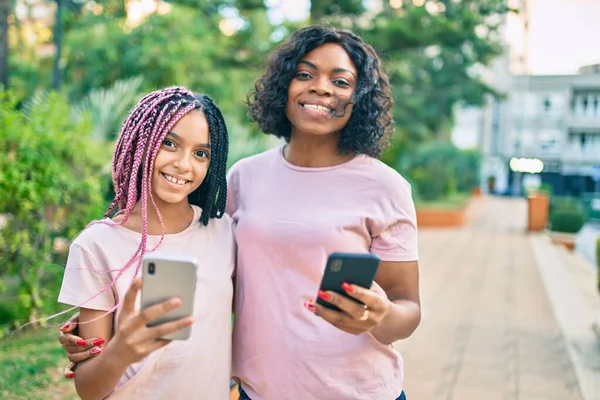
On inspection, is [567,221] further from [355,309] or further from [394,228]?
[355,309]

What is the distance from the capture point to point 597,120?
56.0 ft

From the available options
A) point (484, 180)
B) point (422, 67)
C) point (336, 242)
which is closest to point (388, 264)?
point (336, 242)

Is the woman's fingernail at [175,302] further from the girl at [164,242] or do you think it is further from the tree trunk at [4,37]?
the tree trunk at [4,37]

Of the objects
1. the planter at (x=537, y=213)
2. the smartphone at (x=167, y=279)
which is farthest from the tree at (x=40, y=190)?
the planter at (x=537, y=213)

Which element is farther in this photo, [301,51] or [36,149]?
[36,149]

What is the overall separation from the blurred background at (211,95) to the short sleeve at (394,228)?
716 mm

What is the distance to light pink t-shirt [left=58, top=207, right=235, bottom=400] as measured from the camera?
1.43m

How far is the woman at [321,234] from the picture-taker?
5.46 ft

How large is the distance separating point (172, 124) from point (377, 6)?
13.7 metres

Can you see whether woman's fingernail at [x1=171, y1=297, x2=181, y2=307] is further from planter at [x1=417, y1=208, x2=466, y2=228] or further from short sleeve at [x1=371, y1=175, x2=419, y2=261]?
planter at [x1=417, y1=208, x2=466, y2=228]

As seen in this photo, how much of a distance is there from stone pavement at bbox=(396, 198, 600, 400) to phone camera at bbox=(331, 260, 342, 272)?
122 inches

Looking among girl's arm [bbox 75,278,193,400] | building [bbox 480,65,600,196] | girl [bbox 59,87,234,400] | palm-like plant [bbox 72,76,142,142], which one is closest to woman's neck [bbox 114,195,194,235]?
girl [bbox 59,87,234,400]

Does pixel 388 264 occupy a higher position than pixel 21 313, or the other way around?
pixel 388 264

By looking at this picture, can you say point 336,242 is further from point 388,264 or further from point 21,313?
point 21,313
